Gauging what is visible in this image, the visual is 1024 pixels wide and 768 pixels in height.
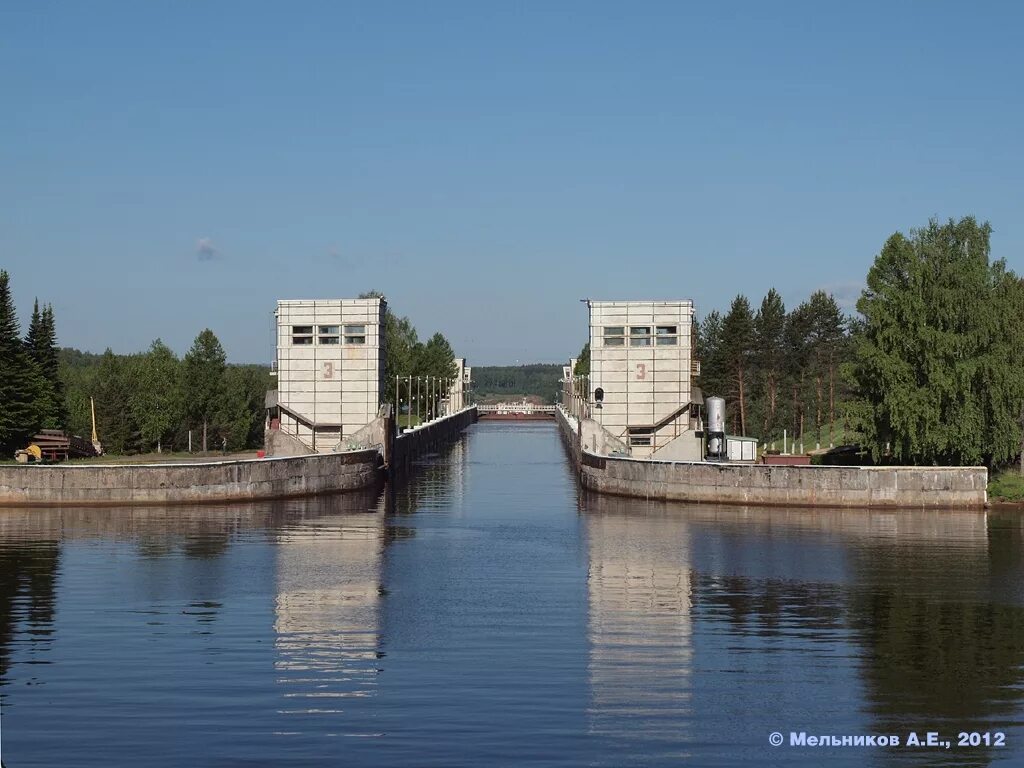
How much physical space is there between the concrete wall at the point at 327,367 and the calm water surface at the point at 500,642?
121 ft

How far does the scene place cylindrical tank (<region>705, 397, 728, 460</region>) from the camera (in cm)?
9900

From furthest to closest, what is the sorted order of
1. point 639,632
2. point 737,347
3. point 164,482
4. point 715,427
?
1. point 737,347
2. point 715,427
3. point 164,482
4. point 639,632

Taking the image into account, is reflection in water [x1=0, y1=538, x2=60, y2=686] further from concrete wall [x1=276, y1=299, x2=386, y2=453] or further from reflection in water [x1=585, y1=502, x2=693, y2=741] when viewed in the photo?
Result: concrete wall [x1=276, y1=299, x2=386, y2=453]

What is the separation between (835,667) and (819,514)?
40.3 metres

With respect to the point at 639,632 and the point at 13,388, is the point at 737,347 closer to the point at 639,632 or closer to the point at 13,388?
the point at 13,388

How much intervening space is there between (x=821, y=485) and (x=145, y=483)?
4008 cm

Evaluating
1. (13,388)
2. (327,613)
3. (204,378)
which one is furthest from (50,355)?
(327,613)

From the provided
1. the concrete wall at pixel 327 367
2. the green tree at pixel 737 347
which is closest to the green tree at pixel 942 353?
the concrete wall at pixel 327 367

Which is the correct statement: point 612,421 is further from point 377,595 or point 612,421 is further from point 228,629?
point 228,629

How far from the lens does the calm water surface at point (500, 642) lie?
1054 inches

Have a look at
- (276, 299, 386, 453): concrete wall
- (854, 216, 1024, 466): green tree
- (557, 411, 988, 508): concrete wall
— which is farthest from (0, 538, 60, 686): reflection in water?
(854, 216, 1024, 466): green tree

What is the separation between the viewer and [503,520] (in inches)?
2926

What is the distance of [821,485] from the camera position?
76.4 m

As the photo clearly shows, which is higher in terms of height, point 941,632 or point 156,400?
point 156,400
